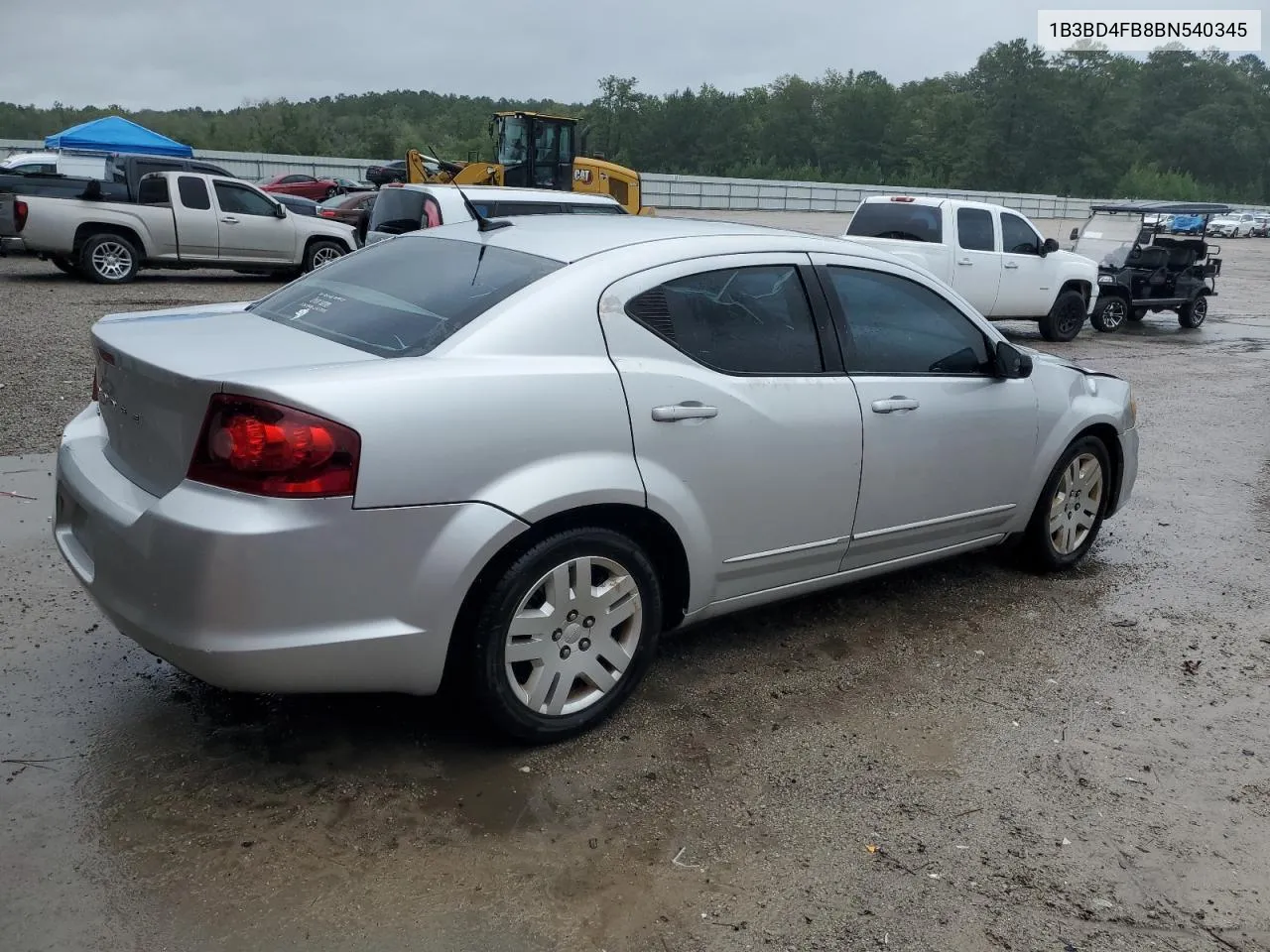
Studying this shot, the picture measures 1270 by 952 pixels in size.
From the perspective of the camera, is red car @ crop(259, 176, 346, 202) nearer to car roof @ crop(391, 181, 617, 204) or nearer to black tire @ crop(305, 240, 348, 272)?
black tire @ crop(305, 240, 348, 272)

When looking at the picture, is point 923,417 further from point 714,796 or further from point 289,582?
point 289,582

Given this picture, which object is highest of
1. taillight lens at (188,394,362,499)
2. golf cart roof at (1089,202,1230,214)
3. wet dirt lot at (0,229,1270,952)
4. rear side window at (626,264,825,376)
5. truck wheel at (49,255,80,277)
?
golf cart roof at (1089,202,1230,214)

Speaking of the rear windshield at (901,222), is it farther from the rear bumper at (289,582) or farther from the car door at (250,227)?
the rear bumper at (289,582)

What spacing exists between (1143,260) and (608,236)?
1640 centimetres

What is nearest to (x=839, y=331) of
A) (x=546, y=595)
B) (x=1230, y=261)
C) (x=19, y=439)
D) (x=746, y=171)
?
(x=546, y=595)

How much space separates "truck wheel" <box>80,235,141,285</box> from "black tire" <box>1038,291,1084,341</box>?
12803 mm

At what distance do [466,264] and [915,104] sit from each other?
100102mm

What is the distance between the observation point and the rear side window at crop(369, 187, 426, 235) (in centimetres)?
1195

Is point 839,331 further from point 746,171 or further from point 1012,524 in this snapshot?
point 746,171

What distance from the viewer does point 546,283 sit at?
351 cm

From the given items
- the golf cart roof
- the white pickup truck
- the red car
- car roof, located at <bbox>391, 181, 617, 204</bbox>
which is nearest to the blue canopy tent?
the red car

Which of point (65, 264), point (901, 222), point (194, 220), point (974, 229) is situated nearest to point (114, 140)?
point (65, 264)

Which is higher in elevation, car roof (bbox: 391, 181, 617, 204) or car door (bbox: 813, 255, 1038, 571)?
car roof (bbox: 391, 181, 617, 204)

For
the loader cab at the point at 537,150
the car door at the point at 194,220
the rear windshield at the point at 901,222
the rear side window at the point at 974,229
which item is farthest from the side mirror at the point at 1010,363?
the loader cab at the point at 537,150
